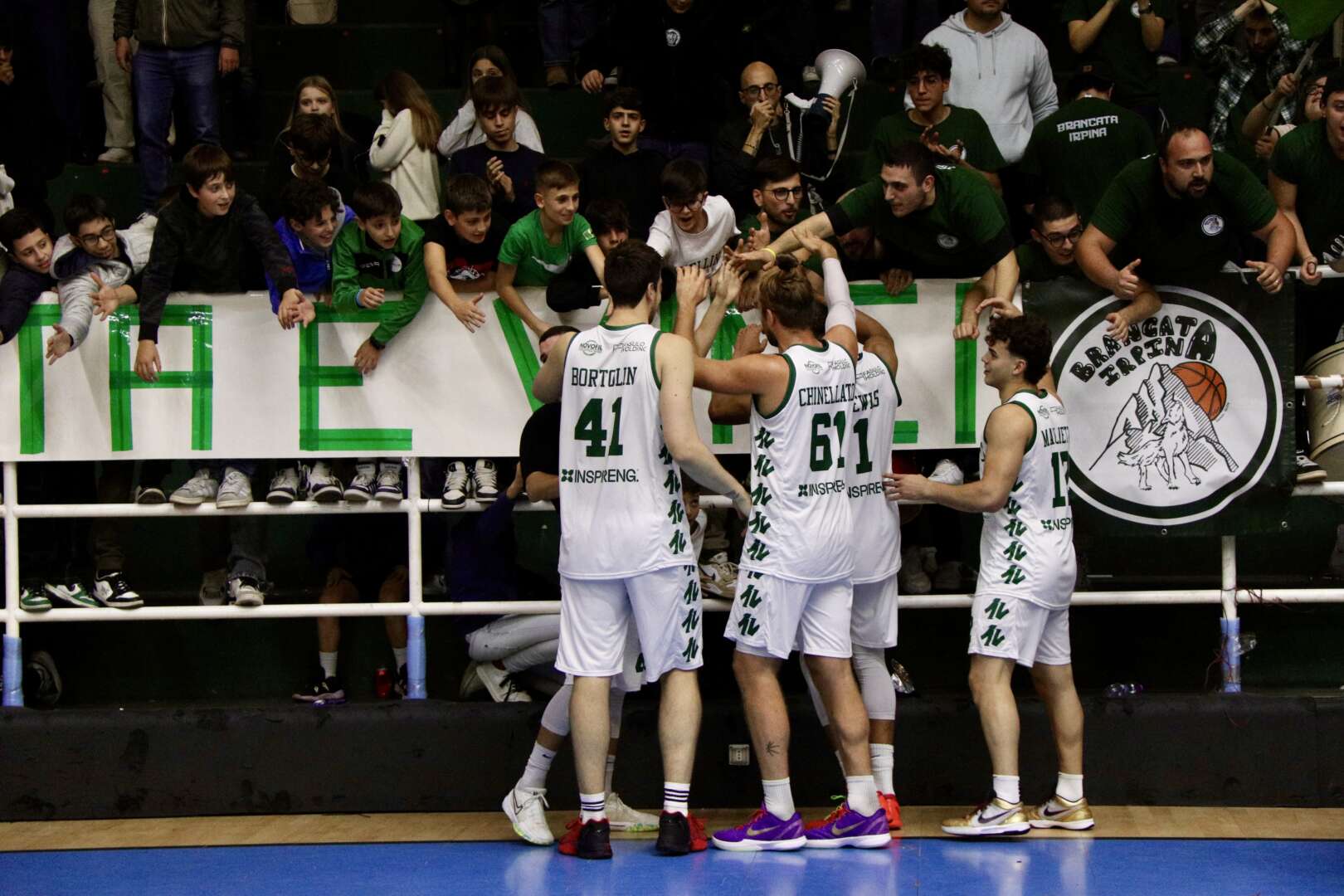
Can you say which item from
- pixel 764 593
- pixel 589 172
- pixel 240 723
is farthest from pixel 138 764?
pixel 589 172

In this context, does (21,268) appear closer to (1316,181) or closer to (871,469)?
(871,469)

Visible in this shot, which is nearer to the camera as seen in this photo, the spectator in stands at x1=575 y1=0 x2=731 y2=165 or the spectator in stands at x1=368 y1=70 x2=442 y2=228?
the spectator in stands at x1=368 y1=70 x2=442 y2=228

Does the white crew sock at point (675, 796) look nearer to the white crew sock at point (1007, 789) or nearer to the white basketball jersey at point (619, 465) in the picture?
the white basketball jersey at point (619, 465)

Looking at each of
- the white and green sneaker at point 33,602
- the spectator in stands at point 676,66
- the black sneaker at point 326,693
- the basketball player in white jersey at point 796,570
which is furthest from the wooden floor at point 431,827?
the spectator in stands at point 676,66

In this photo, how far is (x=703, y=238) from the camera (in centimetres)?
777

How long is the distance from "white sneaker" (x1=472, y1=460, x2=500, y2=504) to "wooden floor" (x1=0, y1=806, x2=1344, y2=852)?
141 cm

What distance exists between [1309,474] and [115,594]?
5333 millimetres

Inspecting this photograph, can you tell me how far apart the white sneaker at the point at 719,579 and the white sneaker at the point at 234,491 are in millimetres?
2049

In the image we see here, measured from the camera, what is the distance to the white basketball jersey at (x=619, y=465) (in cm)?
665

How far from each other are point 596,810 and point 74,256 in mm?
3427

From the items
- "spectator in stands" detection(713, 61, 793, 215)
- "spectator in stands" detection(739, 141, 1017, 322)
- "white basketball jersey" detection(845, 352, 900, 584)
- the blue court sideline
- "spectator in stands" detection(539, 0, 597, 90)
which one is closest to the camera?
the blue court sideline

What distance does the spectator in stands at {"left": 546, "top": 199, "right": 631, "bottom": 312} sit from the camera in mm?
7445

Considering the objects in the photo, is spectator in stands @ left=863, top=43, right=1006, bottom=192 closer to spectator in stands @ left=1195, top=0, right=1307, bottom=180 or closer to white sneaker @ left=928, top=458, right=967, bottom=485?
white sneaker @ left=928, top=458, right=967, bottom=485

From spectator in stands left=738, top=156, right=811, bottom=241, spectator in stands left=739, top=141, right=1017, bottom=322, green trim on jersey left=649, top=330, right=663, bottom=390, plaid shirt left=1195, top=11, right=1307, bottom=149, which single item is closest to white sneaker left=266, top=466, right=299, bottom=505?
green trim on jersey left=649, top=330, right=663, bottom=390
